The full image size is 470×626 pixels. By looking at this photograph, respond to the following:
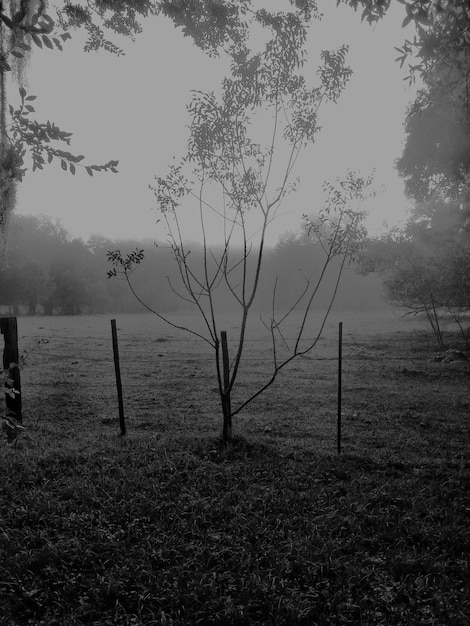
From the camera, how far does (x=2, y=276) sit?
23156 millimetres

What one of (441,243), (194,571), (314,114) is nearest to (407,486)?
(194,571)

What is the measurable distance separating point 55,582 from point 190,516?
4.48 ft

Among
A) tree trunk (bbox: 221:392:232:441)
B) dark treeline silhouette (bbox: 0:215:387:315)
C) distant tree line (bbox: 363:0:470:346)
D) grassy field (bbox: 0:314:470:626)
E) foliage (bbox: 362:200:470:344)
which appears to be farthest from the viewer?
dark treeline silhouette (bbox: 0:215:387:315)

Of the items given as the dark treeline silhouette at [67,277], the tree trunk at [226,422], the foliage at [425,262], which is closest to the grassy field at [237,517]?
the tree trunk at [226,422]

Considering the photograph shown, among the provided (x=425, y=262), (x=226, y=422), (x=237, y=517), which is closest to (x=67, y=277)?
(x=425, y=262)

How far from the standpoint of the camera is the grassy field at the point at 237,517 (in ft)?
10.9

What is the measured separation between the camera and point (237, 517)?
4.49 metres

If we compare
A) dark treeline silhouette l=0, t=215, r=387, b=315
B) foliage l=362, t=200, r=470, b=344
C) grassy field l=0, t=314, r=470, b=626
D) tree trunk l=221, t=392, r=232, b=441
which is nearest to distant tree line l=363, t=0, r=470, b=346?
foliage l=362, t=200, r=470, b=344

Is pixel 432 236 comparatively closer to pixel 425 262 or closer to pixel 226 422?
pixel 425 262

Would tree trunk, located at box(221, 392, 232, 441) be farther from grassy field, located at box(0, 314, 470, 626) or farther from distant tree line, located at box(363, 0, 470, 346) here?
distant tree line, located at box(363, 0, 470, 346)

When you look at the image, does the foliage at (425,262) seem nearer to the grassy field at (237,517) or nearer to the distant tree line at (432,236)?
the distant tree line at (432,236)

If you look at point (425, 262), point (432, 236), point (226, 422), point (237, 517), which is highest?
point (432, 236)

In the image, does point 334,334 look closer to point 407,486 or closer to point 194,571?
point 407,486

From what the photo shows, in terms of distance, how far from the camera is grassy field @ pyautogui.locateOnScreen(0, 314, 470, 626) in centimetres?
333
